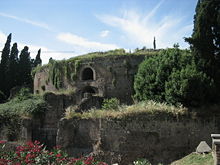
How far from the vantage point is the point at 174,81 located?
12.5 meters

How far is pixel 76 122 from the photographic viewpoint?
13.7 metres

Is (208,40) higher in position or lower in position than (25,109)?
higher

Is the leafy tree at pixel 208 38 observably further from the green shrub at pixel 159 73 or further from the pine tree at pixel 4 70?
the pine tree at pixel 4 70

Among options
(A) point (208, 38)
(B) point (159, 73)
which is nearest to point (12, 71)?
(B) point (159, 73)

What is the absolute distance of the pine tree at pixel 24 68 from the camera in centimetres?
3472

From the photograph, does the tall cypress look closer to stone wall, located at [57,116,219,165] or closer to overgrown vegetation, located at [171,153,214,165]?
stone wall, located at [57,116,219,165]

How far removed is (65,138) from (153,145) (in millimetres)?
4720

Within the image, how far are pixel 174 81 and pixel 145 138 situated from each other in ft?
10.4

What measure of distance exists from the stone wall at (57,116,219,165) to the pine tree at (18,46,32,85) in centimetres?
2426

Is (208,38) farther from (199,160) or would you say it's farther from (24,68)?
(24,68)

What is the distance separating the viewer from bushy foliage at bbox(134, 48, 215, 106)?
1204 cm

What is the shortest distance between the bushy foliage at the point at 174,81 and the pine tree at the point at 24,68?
2317cm

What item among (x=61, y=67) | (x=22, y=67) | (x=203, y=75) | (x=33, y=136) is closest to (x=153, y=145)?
(x=203, y=75)

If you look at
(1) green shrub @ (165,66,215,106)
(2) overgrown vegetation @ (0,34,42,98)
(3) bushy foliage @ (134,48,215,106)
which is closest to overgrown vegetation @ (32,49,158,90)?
(3) bushy foliage @ (134,48,215,106)
